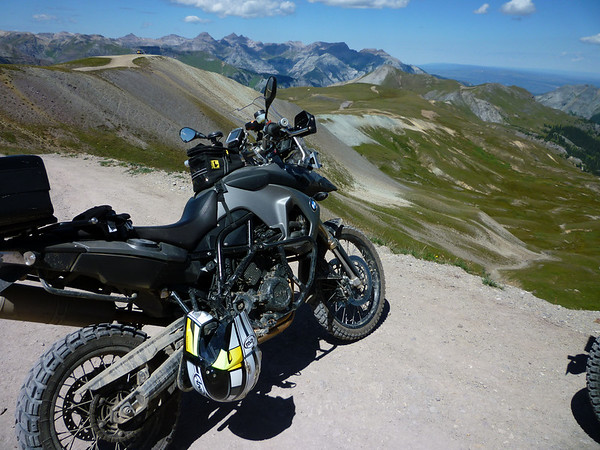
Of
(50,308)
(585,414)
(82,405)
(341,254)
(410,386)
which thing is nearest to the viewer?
(50,308)

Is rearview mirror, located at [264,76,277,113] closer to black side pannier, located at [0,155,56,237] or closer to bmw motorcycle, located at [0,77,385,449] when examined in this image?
bmw motorcycle, located at [0,77,385,449]

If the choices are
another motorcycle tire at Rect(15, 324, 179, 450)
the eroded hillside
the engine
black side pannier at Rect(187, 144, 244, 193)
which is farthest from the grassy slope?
another motorcycle tire at Rect(15, 324, 179, 450)

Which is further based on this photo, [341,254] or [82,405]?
[341,254]

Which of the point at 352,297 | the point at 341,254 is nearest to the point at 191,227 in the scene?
the point at 341,254

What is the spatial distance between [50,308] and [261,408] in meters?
2.85

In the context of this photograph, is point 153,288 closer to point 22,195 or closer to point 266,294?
point 266,294

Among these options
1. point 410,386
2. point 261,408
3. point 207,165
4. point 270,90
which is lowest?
point 261,408

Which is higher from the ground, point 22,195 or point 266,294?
point 22,195

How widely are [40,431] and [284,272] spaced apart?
115 inches

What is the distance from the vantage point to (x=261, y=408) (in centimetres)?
523

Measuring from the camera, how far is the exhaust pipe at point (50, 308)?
3490 millimetres

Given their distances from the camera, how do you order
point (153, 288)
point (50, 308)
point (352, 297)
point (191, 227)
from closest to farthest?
point (50, 308) < point (153, 288) < point (191, 227) < point (352, 297)

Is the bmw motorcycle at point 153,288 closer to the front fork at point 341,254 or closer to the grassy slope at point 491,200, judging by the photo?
the front fork at point 341,254

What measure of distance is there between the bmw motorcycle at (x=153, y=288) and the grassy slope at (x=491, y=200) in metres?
8.60
